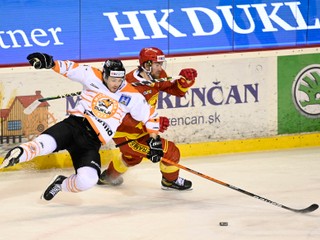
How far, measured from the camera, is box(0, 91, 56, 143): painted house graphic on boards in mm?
7703

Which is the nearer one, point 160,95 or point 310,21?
point 160,95

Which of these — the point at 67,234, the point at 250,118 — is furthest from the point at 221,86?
the point at 67,234

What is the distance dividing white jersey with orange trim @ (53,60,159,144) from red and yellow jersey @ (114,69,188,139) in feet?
1.17

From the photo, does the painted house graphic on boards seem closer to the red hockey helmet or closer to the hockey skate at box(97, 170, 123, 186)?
the hockey skate at box(97, 170, 123, 186)

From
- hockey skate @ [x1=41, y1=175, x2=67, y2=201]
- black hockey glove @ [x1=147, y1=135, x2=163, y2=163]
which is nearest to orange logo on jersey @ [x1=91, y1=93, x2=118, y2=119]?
black hockey glove @ [x1=147, y1=135, x2=163, y2=163]

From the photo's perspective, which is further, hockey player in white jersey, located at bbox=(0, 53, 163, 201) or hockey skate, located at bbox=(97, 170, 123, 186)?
hockey skate, located at bbox=(97, 170, 123, 186)

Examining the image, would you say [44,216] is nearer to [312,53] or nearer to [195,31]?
[195,31]

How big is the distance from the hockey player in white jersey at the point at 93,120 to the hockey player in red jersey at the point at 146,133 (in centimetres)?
29

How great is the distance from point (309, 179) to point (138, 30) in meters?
1.79

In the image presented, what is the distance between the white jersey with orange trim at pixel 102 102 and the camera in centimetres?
668

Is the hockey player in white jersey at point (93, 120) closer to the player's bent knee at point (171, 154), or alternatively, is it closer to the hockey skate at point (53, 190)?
the hockey skate at point (53, 190)

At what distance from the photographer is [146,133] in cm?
720

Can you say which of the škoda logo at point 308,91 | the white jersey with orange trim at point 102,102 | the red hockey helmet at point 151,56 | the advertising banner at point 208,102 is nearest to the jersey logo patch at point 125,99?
the white jersey with orange trim at point 102,102

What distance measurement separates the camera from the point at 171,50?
8258mm
